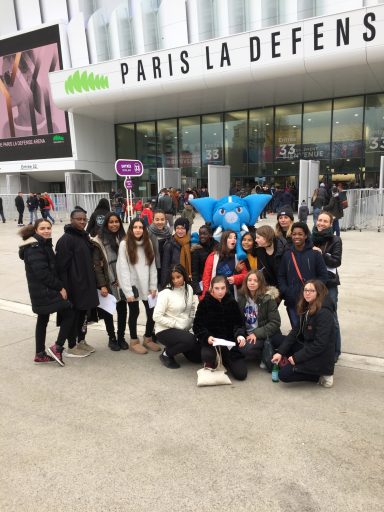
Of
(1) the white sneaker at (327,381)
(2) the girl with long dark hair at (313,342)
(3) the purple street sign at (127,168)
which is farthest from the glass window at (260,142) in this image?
(1) the white sneaker at (327,381)

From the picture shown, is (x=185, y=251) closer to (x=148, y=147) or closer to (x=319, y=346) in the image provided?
(x=319, y=346)

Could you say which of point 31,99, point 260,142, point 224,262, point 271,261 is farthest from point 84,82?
point 271,261

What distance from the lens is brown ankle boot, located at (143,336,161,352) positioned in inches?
189

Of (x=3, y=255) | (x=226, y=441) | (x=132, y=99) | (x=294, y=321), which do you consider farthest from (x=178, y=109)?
(x=226, y=441)

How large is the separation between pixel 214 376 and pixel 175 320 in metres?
0.77

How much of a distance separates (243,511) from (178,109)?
74.8 feet

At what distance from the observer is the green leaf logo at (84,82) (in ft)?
66.0

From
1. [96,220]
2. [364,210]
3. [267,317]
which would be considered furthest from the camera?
[364,210]

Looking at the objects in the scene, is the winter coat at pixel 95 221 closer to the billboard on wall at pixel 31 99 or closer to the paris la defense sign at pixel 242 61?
the paris la defense sign at pixel 242 61

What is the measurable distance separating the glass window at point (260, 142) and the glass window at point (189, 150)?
11.0ft

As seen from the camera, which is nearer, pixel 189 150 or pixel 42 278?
pixel 42 278

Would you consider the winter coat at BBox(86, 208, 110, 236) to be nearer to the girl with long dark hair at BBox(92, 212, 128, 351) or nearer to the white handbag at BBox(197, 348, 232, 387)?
the girl with long dark hair at BBox(92, 212, 128, 351)

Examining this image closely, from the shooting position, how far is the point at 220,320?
4.15 metres

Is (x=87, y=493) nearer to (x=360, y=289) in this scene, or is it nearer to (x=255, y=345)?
(x=255, y=345)
